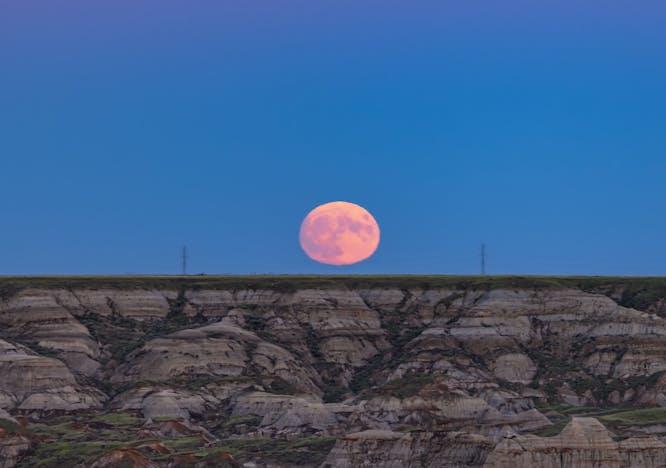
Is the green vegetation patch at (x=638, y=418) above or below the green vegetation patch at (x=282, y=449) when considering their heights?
above

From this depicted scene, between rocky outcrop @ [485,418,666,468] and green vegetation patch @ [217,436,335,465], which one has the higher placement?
rocky outcrop @ [485,418,666,468]

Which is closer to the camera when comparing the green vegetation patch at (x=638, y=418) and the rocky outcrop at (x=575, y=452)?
the rocky outcrop at (x=575, y=452)

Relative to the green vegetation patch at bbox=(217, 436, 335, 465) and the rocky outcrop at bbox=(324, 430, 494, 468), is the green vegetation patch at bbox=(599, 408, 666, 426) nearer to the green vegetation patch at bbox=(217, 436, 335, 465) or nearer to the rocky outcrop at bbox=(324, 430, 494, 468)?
the rocky outcrop at bbox=(324, 430, 494, 468)

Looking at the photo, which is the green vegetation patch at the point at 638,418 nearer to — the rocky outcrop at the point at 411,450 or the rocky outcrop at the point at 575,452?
the rocky outcrop at the point at 411,450

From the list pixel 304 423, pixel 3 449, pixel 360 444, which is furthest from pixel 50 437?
pixel 360 444

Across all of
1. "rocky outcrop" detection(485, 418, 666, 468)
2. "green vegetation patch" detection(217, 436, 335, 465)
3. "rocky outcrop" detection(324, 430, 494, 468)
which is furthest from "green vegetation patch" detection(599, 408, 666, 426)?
"green vegetation patch" detection(217, 436, 335, 465)

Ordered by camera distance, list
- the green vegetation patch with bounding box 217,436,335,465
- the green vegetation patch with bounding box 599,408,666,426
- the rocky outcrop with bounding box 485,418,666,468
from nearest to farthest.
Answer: the rocky outcrop with bounding box 485,418,666,468, the green vegetation patch with bounding box 217,436,335,465, the green vegetation patch with bounding box 599,408,666,426

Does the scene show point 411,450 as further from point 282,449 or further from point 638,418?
point 638,418

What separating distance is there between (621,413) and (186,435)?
55.8m

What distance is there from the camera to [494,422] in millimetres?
184125

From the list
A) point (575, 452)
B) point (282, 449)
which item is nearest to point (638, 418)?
point (575, 452)

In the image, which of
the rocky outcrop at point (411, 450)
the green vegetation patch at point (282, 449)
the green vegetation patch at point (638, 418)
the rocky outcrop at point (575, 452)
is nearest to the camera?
the rocky outcrop at point (575, 452)

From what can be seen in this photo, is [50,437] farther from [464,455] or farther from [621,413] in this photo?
[621,413]

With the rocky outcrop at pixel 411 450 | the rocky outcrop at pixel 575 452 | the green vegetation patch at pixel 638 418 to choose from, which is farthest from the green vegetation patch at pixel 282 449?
the green vegetation patch at pixel 638 418
